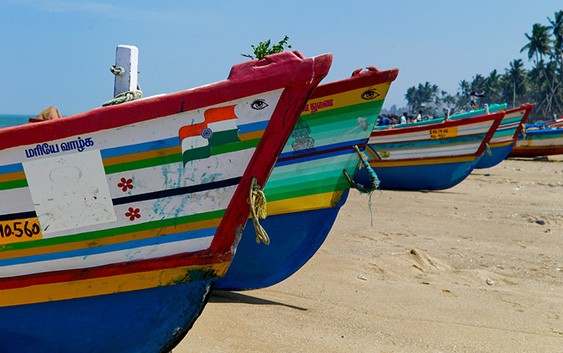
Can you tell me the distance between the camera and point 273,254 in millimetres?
6027

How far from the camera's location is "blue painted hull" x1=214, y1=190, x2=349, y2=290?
5969mm

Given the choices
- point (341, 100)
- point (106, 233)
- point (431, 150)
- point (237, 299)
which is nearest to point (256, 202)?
point (106, 233)

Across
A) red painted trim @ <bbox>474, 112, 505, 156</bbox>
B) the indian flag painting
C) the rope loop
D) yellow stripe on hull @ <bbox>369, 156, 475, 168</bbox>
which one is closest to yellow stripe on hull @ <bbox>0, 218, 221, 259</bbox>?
the indian flag painting

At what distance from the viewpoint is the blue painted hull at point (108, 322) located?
3561 mm

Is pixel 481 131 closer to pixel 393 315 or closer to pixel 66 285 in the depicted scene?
pixel 393 315

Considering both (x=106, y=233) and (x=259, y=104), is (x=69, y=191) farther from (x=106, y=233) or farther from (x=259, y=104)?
(x=259, y=104)

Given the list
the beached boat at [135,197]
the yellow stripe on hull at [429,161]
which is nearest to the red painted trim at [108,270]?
the beached boat at [135,197]

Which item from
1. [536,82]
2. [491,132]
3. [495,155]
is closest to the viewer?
[491,132]

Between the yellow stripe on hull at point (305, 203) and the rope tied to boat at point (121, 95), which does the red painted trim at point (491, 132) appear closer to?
the yellow stripe on hull at point (305, 203)

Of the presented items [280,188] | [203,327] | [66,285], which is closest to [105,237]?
[66,285]

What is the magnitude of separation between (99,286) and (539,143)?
23.0 m

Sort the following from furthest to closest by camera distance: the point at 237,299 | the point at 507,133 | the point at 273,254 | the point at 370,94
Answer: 1. the point at 507,133
2. the point at 370,94
3. the point at 273,254
4. the point at 237,299

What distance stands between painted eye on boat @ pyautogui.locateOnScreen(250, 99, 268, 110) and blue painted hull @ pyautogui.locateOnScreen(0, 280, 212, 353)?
3.18ft

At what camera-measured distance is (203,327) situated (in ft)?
16.0
